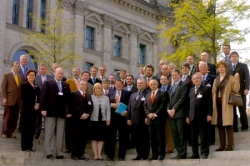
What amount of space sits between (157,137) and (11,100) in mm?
4211

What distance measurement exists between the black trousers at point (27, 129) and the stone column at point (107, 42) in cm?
2745

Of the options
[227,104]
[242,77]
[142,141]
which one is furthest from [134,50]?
[227,104]

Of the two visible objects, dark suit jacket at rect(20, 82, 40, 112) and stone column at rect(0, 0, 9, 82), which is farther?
stone column at rect(0, 0, 9, 82)

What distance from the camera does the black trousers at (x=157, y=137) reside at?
11000 millimetres

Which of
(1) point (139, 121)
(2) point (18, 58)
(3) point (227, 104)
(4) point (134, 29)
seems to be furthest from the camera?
(4) point (134, 29)

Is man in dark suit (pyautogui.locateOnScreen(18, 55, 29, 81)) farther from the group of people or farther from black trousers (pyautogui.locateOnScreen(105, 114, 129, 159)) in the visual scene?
black trousers (pyautogui.locateOnScreen(105, 114, 129, 159))

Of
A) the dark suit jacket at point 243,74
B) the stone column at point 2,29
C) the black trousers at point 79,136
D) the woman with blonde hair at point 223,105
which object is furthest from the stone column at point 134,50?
the woman with blonde hair at point 223,105

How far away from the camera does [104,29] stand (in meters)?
38.8

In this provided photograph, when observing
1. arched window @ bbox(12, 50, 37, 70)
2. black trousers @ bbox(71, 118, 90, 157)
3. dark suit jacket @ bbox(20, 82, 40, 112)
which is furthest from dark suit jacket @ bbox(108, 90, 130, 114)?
arched window @ bbox(12, 50, 37, 70)

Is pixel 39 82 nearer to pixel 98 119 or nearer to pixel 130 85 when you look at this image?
pixel 98 119

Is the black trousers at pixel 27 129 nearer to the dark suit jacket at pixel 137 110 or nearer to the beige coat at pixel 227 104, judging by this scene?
the dark suit jacket at pixel 137 110

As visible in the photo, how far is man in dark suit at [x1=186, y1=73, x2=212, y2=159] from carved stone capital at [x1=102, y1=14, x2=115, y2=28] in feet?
94.5

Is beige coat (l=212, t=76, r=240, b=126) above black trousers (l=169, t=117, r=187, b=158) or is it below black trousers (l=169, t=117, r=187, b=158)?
above

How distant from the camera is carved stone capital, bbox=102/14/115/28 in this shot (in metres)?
38.7
